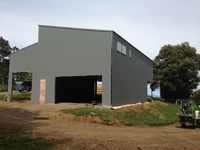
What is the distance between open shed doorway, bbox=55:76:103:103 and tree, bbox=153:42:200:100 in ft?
58.9

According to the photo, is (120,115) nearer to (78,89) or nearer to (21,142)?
(21,142)

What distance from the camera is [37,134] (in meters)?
16.3

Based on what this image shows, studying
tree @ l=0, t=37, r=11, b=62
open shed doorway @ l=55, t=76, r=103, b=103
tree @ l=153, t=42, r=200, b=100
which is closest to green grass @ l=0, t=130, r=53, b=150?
open shed doorway @ l=55, t=76, r=103, b=103

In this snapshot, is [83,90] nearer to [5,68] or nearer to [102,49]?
[102,49]

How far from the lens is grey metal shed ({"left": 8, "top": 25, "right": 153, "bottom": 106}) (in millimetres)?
31703

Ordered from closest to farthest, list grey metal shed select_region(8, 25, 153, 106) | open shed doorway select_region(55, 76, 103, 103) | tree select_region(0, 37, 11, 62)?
grey metal shed select_region(8, 25, 153, 106) < open shed doorway select_region(55, 76, 103, 103) < tree select_region(0, 37, 11, 62)

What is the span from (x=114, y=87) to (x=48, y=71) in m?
7.53

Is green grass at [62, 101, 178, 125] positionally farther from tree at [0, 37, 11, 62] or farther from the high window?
tree at [0, 37, 11, 62]

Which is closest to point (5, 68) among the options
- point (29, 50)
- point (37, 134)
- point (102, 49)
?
point (29, 50)

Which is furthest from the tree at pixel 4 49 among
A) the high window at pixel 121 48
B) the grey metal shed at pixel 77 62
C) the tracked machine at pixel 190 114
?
the tracked machine at pixel 190 114

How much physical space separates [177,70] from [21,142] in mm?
50751

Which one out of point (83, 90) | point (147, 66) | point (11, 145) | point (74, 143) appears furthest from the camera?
point (147, 66)

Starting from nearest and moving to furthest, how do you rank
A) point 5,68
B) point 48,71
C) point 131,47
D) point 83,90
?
1. point 48,71
2. point 131,47
3. point 83,90
4. point 5,68

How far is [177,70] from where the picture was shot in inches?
2420
